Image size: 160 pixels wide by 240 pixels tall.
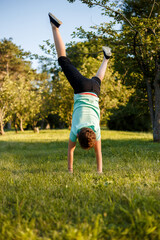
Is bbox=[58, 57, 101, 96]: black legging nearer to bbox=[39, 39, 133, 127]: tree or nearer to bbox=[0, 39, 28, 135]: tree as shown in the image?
bbox=[39, 39, 133, 127]: tree

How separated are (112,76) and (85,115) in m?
16.7

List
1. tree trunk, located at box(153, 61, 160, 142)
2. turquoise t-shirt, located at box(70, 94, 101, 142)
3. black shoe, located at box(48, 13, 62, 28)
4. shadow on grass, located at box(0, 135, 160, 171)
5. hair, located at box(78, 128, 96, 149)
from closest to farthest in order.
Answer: hair, located at box(78, 128, 96, 149) → turquoise t-shirt, located at box(70, 94, 101, 142) → black shoe, located at box(48, 13, 62, 28) → shadow on grass, located at box(0, 135, 160, 171) → tree trunk, located at box(153, 61, 160, 142)

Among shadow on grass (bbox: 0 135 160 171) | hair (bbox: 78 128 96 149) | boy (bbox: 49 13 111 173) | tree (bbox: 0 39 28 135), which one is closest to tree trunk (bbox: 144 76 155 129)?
shadow on grass (bbox: 0 135 160 171)

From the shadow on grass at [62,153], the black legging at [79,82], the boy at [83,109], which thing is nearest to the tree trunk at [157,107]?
the shadow on grass at [62,153]

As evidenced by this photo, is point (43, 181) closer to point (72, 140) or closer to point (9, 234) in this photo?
point (72, 140)

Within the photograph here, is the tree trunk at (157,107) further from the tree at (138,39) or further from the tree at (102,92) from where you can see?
the tree at (102,92)

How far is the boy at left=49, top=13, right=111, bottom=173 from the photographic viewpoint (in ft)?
9.44

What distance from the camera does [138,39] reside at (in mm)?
7691

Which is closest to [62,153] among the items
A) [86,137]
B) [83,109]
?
[83,109]

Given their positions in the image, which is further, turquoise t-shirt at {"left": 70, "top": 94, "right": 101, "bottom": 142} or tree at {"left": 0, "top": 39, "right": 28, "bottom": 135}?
tree at {"left": 0, "top": 39, "right": 28, "bottom": 135}

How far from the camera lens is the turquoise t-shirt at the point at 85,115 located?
10.2 feet

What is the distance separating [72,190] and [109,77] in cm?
1682

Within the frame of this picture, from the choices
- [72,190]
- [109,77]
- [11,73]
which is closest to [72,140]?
[72,190]

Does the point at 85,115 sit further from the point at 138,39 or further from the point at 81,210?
the point at 138,39
